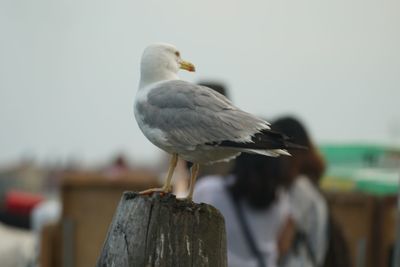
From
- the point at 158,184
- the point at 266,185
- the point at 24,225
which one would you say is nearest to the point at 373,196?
the point at 158,184

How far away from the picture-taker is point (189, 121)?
4.11 meters

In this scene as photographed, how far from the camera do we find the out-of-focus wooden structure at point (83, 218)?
1030 cm

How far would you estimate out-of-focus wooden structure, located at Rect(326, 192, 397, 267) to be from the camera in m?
12.2

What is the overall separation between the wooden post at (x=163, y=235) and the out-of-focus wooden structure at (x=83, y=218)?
6.58 m

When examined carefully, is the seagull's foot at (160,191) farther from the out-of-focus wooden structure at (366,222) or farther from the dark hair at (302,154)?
the out-of-focus wooden structure at (366,222)

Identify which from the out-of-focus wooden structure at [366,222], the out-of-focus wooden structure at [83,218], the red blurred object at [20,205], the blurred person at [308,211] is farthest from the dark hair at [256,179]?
the red blurred object at [20,205]

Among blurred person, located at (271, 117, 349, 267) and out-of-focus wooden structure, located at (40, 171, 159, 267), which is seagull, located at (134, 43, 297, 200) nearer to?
blurred person, located at (271, 117, 349, 267)

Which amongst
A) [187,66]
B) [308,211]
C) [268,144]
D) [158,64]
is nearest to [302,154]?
[308,211]

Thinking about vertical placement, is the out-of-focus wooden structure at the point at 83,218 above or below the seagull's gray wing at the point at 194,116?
below

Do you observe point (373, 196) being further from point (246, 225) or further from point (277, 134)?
point (277, 134)

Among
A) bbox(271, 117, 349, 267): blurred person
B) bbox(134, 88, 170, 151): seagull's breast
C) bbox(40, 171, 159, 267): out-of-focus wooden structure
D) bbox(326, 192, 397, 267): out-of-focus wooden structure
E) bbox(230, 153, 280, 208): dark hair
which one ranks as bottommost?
bbox(326, 192, 397, 267): out-of-focus wooden structure

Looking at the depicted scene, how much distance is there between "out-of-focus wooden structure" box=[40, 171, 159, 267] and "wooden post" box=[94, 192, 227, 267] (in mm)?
6584

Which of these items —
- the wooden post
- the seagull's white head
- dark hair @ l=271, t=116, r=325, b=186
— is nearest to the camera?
the wooden post

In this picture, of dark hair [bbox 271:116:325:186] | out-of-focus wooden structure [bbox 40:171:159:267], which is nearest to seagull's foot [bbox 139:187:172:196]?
dark hair [bbox 271:116:325:186]
